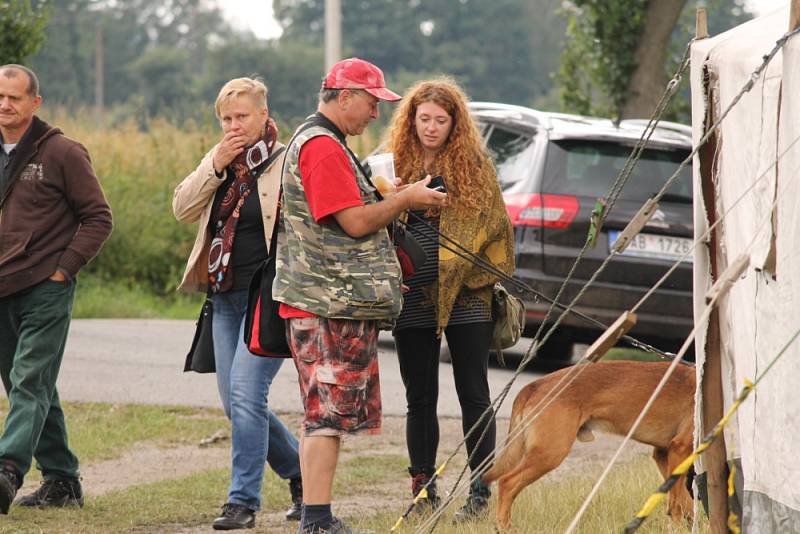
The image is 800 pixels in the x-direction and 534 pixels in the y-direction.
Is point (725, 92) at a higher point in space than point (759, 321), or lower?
higher

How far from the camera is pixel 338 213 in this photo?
4887 millimetres

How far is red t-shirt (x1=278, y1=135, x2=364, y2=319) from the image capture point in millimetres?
4871

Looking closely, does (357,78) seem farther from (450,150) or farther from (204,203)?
(204,203)

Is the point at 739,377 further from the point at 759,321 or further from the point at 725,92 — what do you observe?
the point at 725,92

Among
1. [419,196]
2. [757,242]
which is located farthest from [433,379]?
[757,242]

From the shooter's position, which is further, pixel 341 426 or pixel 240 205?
Result: pixel 240 205

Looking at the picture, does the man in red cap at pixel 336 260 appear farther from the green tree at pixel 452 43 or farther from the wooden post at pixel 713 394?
the green tree at pixel 452 43

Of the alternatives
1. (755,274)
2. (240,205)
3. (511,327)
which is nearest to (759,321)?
(755,274)

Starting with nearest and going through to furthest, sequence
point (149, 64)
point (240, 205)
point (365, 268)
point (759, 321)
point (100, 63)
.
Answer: point (759, 321) < point (365, 268) < point (240, 205) < point (100, 63) < point (149, 64)

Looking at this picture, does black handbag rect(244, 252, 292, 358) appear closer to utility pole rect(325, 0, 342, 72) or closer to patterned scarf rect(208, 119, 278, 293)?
patterned scarf rect(208, 119, 278, 293)

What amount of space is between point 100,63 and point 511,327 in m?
60.2

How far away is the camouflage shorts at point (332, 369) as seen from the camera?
505 cm

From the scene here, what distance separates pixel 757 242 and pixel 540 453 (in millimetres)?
1827

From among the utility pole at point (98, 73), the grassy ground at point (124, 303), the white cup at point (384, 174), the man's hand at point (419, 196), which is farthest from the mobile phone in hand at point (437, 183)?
the utility pole at point (98, 73)
